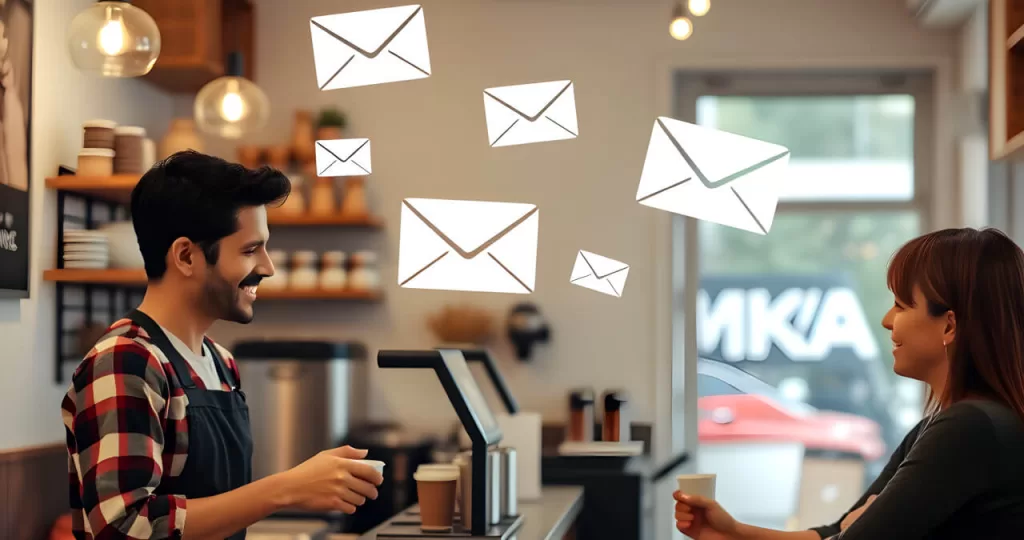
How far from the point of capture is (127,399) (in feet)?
4.93

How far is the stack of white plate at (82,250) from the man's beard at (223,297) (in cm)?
196

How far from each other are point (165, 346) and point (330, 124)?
2776 mm

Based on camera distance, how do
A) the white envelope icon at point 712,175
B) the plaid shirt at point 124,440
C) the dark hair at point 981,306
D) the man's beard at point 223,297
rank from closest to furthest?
the plaid shirt at point 124,440 → the dark hair at point 981,306 → the man's beard at point 223,297 → the white envelope icon at point 712,175

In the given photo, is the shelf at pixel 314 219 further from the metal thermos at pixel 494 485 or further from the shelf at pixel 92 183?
the metal thermos at pixel 494 485

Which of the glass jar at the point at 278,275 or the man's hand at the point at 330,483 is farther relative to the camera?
the glass jar at the point at 278,275

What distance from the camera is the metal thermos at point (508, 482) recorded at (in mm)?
2439

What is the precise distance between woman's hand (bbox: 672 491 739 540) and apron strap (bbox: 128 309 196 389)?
81 centimetres

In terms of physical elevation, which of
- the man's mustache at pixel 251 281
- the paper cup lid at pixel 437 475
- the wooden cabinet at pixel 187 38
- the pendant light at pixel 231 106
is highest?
the wooden cabinet at pixel 187 38

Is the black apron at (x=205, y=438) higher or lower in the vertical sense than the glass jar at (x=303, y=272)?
lower

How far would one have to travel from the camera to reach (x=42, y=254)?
3441mm

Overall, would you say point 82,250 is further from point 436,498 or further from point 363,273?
point 436,498

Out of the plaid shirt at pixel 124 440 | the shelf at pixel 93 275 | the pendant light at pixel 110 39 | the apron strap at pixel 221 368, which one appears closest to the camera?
the plaid shirt at pixel 124 440

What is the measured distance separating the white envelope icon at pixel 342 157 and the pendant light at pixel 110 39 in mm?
823

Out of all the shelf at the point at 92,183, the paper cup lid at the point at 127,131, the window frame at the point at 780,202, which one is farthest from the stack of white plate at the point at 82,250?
the window frame at the point at 780,202
